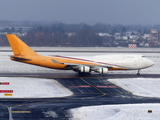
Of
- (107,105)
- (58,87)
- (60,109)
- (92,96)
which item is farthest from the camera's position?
(58,87)

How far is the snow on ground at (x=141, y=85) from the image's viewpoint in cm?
3881

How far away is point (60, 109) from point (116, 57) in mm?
23633

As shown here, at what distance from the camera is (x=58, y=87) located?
137 ft

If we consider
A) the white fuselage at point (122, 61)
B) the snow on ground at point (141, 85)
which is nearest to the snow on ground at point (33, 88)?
the snow on ground at point (141, 85)

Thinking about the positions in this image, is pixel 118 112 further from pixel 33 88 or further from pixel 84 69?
pixel 84 69

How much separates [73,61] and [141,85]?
11670 millimetres

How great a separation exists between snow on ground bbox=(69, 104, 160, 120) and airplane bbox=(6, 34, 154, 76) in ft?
62.1

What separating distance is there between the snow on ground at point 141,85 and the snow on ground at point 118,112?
6421mm

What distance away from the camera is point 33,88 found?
40.6 metres

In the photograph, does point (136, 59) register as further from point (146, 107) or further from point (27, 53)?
point (146, 107)

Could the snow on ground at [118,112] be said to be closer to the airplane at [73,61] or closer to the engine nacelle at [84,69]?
the engine nacelle at [84,69]

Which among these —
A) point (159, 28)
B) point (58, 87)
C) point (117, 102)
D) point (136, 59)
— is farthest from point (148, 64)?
point (159, 28)

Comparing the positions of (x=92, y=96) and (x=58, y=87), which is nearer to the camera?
(x=92, y=96)

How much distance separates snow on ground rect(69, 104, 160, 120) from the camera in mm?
28203
